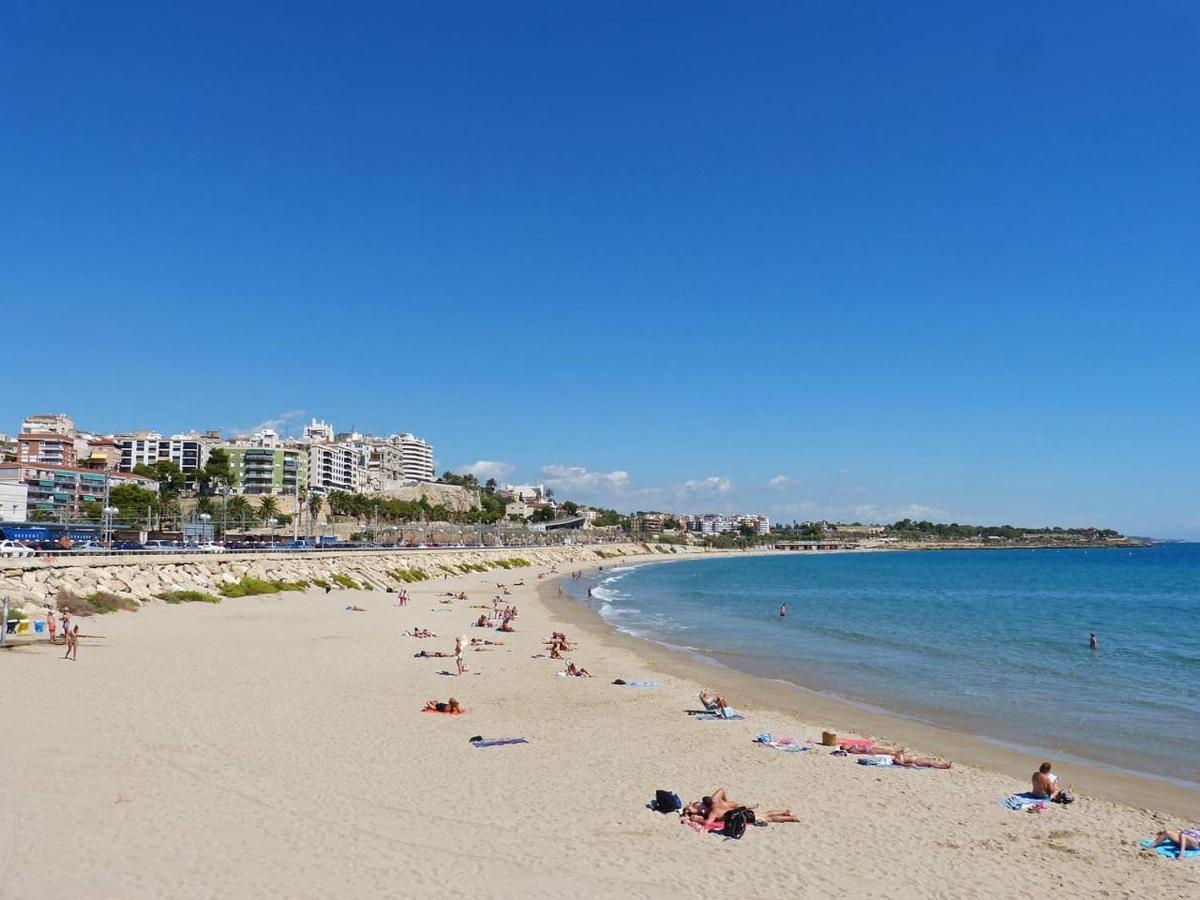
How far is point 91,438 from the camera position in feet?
486

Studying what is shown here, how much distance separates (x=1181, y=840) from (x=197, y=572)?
4107 cm

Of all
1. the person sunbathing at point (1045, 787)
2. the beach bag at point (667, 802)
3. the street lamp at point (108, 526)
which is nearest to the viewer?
the beach bag at point (667, 802)

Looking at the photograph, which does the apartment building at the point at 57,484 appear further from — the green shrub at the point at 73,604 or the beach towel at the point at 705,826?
the beach towel at the point at 705,826

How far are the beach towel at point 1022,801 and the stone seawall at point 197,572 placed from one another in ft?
84.0

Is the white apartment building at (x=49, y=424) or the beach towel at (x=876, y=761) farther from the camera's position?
the white apartment building at (x=49, y=424)

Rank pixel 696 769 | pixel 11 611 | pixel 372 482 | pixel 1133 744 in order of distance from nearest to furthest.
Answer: pixel 696 769, pixel 1133 744, pixel 11 611, pixel 372 482

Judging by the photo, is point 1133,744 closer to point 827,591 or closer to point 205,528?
point 827,591

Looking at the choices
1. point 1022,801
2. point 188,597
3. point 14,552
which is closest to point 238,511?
point 14,552

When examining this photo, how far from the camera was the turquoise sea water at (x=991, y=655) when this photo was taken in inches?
720

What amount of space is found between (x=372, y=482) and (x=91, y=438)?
2401 inches

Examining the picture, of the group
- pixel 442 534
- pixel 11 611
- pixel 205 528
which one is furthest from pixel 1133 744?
pixel 442 534

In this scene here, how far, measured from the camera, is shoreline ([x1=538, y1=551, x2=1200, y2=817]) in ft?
44.1

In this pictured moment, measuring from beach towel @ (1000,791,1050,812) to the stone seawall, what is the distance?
25.6 metres

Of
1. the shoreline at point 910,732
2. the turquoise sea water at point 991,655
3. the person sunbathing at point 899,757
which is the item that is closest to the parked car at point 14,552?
the turquoise sea water at point 991,655
